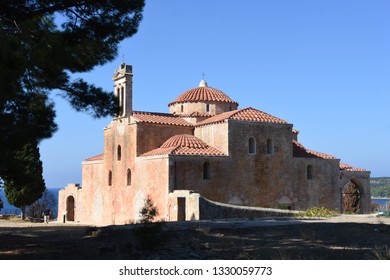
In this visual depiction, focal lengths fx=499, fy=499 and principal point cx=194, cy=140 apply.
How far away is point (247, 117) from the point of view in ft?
85.4

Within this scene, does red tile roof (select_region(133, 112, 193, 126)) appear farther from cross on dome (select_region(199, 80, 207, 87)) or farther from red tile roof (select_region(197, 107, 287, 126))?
cross on dome (select_region(199, 80, 207, 87))

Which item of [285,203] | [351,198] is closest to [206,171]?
[285,203]

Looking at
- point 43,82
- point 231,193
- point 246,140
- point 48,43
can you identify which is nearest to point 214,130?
point 246,140

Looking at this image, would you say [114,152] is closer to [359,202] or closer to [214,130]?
[214,130]

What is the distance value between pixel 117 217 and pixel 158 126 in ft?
18.5

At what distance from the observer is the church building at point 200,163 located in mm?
23906

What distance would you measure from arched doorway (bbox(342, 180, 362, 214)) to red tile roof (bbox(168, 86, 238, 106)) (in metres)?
9.91

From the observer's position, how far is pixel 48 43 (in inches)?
403

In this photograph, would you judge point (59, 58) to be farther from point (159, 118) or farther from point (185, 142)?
point (159, 118)

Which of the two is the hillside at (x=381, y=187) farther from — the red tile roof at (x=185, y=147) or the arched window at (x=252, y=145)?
the red tile roof at (x=185, y=147)

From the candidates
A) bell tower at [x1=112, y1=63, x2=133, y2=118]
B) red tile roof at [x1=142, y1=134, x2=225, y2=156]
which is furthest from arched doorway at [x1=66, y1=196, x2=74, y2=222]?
red tile roof at [x1=142, y1=134, x2=225, y2=156]

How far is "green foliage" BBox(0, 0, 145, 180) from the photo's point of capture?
10836 mm

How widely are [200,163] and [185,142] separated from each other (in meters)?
1.43

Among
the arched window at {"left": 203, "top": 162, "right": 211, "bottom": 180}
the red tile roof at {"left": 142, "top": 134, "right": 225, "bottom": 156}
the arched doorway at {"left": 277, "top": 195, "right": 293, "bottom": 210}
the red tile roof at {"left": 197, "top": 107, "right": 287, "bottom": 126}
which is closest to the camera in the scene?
the red tile roof at {"left": 142, "top": 134, "right": 225, "bottom": 156}
